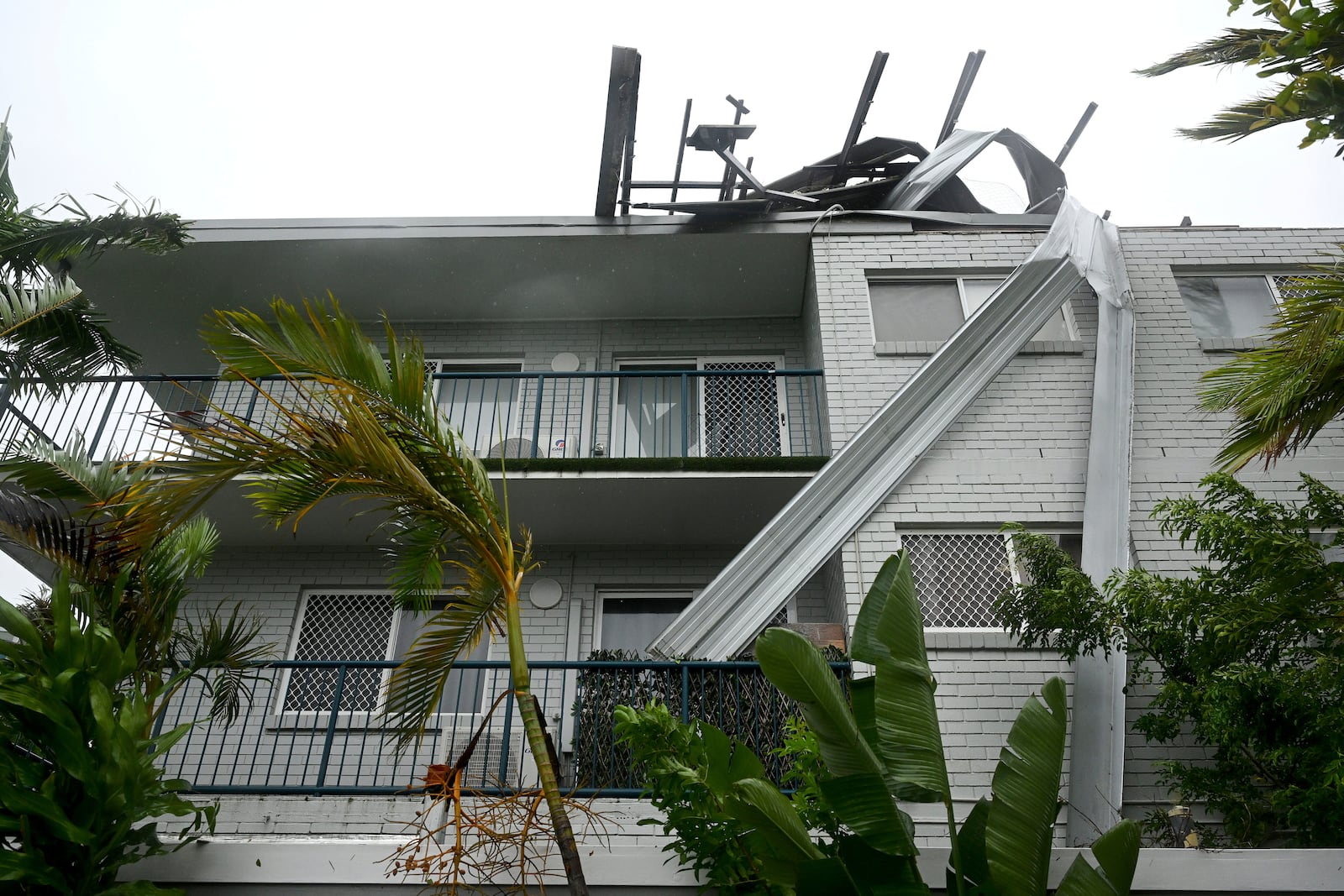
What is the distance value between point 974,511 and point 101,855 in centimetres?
639

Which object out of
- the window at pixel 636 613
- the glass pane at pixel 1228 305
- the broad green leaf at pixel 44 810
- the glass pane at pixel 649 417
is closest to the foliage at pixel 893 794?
the broad green leaf at pixel 44 810

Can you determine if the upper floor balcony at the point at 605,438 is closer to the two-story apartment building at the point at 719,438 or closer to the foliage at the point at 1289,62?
the two-story apartment building at the point at 719,438

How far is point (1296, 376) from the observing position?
16.5 ft

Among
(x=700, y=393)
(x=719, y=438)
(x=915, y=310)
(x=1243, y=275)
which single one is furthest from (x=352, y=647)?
(x=1243, y=275)

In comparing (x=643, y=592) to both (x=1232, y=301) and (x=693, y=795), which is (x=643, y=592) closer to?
(x=693, y=795)

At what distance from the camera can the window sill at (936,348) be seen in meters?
8.59

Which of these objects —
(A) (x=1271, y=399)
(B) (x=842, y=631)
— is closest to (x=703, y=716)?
(B) (x=842, y=631)

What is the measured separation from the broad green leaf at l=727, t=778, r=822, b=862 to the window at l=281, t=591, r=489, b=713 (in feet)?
16.2

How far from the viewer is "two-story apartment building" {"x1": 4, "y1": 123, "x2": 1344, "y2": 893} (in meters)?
7.02

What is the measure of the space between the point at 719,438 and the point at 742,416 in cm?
35

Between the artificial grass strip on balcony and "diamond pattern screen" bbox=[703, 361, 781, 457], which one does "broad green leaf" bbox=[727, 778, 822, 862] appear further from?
"diamond pattern screen" bbox=[703, 361, 781, 457]

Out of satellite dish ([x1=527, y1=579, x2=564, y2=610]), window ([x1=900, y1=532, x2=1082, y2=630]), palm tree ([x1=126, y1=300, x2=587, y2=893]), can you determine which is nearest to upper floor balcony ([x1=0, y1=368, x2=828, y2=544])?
satellite dish ([x1=527, y1=579, x2=564, y2=610])

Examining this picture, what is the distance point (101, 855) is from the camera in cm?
390

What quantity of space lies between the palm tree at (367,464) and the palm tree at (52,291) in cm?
277
